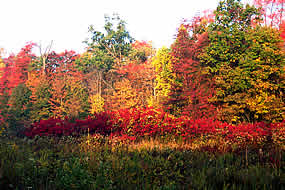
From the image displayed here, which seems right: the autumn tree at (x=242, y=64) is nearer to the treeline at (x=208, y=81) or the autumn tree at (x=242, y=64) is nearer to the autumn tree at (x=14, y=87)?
the treeline at (x=208, y=81)

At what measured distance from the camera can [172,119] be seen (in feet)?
32.2

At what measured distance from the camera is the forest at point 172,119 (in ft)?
13.6

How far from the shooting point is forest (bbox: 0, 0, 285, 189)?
4.16 m

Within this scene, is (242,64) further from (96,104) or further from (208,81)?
(96,104)

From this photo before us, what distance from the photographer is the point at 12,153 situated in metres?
6.28

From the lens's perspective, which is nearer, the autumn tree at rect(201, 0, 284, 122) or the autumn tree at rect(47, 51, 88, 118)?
the autumn tree at rect(201, 0, 284, 122)

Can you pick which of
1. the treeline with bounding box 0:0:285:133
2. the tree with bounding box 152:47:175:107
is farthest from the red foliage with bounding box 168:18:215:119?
the tree with bounding box 152:47:175:107

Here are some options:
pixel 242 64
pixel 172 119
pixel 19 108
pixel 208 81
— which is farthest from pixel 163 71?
pixel 19 108

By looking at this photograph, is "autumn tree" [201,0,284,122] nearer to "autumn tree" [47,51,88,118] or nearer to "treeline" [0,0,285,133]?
"treeline" [0,0,285,133]

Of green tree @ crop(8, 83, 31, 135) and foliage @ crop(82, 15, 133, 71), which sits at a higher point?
foliage @ crop(82, 15, 133, 71)

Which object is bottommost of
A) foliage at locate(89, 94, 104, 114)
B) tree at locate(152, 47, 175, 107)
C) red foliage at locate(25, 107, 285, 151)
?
red foliage at locate(25, 107, 285, 151)

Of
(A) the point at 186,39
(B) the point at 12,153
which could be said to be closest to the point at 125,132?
(B) the point at 12,153

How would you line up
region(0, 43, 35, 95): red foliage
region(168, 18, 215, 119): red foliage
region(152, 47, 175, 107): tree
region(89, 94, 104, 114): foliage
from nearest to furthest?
1. region(168, 18, 215, 119): red foliage
2. region(152, 47, 175, 107): tree
3. region(89, 94, 104, 114): foliage
4. region(0, 43, 35, 95): red foliage

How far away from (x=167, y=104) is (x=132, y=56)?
41.7 feet
